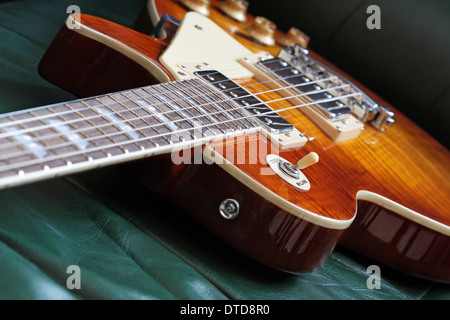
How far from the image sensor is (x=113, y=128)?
1.97 feet

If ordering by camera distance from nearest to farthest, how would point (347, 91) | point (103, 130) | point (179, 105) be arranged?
point (103, 130)
point (179, 105)
point (347, 91)

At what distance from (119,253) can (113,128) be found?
5.6 inches

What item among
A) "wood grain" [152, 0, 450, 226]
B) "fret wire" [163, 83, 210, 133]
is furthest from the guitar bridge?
"fret wire" [163, 83, 210, 133]

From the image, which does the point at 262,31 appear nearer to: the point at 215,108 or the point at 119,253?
the point at 215,108

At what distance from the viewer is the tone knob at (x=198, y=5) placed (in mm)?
1140

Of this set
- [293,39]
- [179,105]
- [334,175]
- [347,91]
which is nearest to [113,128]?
[179,105]

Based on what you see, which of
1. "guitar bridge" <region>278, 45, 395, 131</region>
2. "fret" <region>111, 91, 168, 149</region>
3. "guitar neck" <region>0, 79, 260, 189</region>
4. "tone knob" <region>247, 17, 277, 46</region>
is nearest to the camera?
"guitar neck" <region>0, 79, 260, 189</region>

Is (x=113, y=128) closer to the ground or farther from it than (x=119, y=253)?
farther from it

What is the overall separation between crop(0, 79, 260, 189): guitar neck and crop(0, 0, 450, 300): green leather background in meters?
0.11

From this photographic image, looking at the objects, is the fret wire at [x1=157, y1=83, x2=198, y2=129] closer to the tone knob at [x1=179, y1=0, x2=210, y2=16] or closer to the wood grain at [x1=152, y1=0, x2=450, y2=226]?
the wood grain at [x1=152, y1=0, x2=450, y2=226]

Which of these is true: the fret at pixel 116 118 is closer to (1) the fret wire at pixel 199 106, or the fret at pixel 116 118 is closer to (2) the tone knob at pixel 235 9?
(1) the fret wire at pixel 199 106

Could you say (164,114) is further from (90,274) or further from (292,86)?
(292,86)

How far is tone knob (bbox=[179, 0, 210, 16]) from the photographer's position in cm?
114
